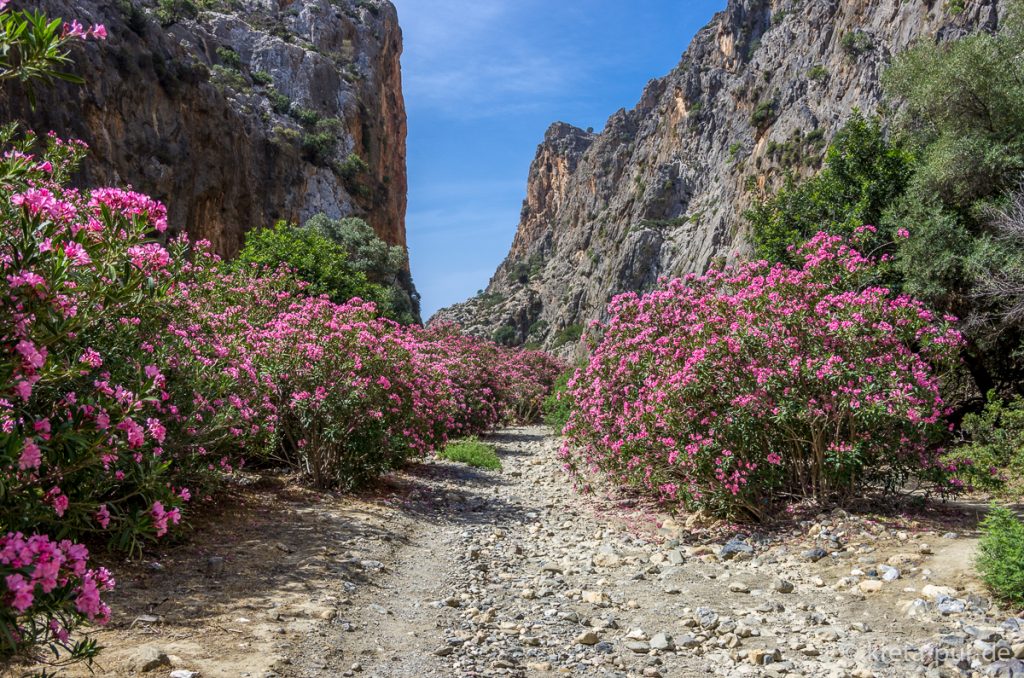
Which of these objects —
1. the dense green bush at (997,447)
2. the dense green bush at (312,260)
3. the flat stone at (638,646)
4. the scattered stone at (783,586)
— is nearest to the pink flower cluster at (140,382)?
the flat stone at (638,646)

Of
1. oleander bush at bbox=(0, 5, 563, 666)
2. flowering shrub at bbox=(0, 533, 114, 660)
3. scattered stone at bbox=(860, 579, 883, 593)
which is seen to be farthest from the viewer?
scattered stone at bbox=(860, 579, 883, 593)

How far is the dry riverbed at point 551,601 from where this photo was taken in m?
4.68

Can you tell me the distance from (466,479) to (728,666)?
976 centimetres

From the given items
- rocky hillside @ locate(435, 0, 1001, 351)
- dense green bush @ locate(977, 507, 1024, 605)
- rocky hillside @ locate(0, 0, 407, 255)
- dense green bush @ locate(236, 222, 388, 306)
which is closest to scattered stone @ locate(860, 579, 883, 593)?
dense green bush @ locate(977, 507, 1024, 605)

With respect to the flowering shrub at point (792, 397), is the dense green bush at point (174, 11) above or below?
above

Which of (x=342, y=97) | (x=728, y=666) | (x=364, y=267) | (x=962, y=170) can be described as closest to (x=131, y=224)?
(x=728, y=666)

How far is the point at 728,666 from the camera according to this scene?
16.1 ft

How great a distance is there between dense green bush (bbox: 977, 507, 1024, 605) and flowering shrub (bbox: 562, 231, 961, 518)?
1.95m

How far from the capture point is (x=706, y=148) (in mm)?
83500

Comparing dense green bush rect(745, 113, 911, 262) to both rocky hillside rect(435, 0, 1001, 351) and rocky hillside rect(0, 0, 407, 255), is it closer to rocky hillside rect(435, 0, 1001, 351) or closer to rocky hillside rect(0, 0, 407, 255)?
rocky hillside rect(435, 0, 1001, 351)

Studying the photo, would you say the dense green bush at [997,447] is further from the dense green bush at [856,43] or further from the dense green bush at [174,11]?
the dense green bush at [856,43]

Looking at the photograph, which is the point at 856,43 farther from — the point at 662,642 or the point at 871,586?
the point at 662,642

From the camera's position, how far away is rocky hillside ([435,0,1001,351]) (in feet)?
175

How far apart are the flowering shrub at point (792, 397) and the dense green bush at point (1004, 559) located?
76.6 inches
